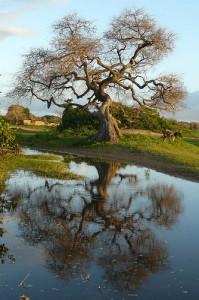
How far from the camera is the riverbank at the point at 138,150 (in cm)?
3138

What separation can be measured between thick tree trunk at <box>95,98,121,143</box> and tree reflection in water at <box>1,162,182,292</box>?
1953 cm

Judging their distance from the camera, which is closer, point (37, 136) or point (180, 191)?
point (180, 191)

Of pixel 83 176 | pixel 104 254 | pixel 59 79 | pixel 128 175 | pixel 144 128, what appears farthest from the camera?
pixel 144 128

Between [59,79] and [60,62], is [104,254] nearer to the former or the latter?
[60,62]

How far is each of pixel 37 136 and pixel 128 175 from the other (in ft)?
85.0

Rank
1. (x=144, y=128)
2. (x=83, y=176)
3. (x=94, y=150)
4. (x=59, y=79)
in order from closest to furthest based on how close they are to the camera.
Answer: (x=83, y=176) → (x=94, y=150) → (x=59, y=79) → (x=144, y=128)

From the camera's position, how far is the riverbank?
31375mm

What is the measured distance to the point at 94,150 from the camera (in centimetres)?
4109

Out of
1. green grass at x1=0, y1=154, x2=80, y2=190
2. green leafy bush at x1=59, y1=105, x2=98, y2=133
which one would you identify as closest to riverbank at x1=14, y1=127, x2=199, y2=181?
green leafy bush at x1=59, y1=105, x2=98, y2=133

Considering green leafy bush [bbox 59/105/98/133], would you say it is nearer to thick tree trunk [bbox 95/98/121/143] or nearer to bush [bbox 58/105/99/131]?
bush [bbox 58/105/99/131]

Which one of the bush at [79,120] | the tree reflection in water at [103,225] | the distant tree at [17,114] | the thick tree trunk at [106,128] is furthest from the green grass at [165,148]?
the distant tree at [17,114]

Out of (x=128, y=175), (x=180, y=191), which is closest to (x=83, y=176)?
(x=128, y=175)

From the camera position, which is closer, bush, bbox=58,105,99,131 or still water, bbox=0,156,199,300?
still water, bbox=0,156,199,300

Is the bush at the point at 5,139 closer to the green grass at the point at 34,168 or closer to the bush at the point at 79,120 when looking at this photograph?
the green grass at the point at 34,168
